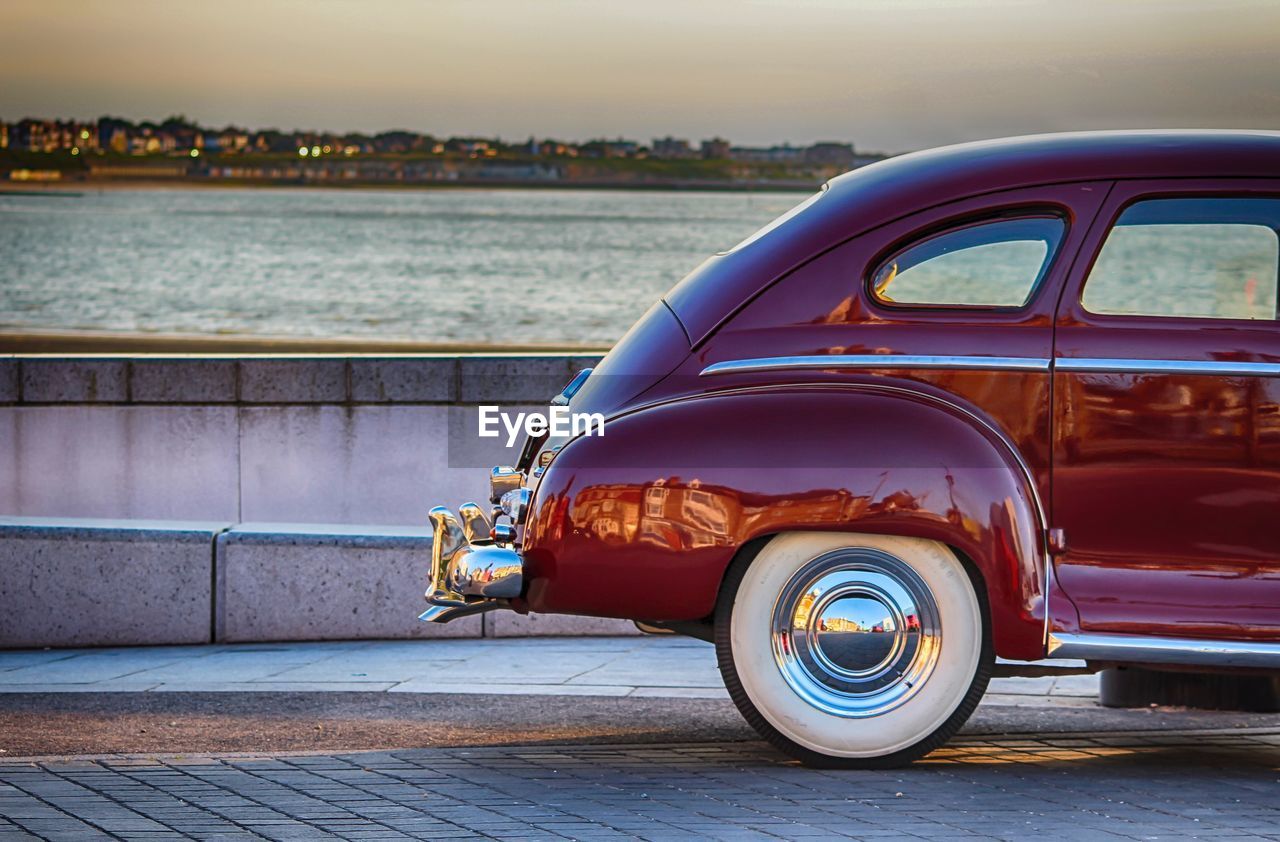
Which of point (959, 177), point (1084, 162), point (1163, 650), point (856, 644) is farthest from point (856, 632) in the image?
point (1084, 162)

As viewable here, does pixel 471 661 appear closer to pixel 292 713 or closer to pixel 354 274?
pixel 292 713

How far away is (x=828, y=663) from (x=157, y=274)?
67632 millimetres

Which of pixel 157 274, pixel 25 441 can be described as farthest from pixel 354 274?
pixel 25 441

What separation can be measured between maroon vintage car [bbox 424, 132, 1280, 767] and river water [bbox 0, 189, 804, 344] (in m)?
15.0

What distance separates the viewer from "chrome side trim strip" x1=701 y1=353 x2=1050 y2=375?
17.0 ft

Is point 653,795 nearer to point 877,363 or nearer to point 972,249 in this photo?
point 877,363

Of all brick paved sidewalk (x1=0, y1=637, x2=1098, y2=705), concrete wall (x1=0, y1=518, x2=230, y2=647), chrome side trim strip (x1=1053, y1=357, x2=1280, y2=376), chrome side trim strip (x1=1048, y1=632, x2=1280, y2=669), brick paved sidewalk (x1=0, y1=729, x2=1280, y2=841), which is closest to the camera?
brick paved sidewalk (x1=0, y1=729, x2=1280, y2=841)

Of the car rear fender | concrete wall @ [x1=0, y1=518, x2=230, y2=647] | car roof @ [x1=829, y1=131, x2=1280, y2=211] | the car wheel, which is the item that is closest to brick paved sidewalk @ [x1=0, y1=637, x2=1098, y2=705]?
concrete wall @ [x1=0, y1=518, x2=230, y2=647]

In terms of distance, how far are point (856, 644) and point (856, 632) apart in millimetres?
38

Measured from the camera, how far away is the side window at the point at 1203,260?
5.32 metres

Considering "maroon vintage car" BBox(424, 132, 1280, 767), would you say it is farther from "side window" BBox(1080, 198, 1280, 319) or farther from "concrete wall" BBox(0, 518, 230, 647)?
"concrete wall" BBox(0, 518, 230, 647)

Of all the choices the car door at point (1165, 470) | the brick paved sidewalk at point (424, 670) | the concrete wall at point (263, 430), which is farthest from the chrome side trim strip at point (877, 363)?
the concrete wall at point (263, 430)

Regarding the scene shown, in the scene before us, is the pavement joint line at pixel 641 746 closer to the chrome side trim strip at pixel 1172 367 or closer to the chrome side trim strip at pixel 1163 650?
the chrome side trim strip at pixel 1163 650

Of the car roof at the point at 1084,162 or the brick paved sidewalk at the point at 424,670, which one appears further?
the brick paved sidewalk at the point at 424,670
